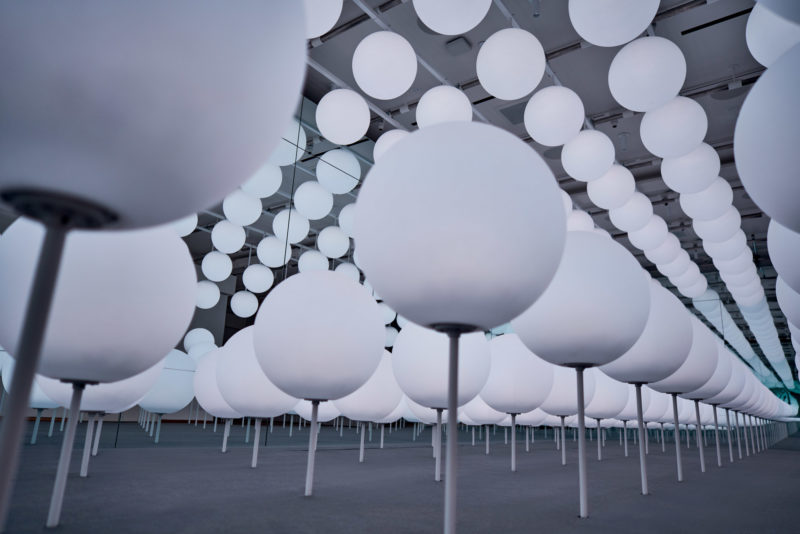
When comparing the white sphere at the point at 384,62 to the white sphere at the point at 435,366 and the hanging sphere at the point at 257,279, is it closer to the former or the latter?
the white sphere at the point at 435,366

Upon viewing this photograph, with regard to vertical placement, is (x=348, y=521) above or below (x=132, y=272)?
below

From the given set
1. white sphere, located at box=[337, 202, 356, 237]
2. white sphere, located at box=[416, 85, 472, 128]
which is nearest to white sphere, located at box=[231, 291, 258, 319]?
white sphere, located at box=[337, 202, 356, 237]

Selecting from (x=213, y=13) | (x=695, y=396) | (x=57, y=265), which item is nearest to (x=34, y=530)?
(x=57, y=265)

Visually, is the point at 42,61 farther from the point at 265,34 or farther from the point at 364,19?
the point at 364,19

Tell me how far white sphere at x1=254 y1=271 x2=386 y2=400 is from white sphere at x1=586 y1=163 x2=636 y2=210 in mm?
3223

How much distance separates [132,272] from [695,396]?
391 centimetres

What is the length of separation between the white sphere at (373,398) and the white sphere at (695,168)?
283cm

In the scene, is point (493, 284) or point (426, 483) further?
point (426, 483)

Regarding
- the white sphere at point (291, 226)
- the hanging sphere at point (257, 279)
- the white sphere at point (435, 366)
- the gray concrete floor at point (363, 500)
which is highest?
the white sphere at point (291, 226)

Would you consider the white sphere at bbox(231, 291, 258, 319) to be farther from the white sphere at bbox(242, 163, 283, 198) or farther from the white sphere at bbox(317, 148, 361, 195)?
the white sphere at bbox(317, 148, 361, 195)

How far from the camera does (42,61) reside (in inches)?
21.6

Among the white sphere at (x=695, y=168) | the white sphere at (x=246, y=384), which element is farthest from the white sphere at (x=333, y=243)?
the white sphere at (x=695, y=168)

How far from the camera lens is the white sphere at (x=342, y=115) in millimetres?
3457

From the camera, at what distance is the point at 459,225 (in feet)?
3.30
